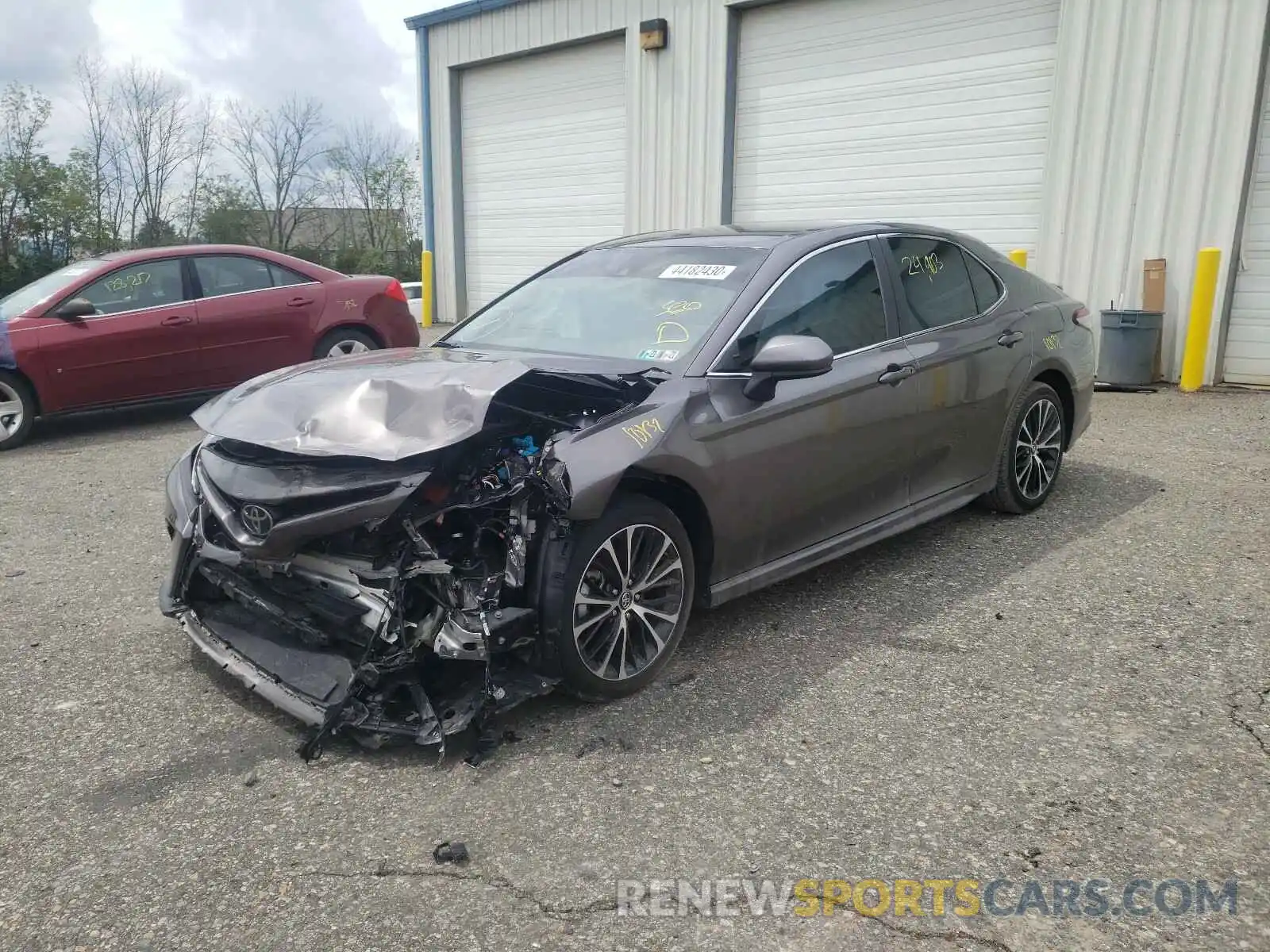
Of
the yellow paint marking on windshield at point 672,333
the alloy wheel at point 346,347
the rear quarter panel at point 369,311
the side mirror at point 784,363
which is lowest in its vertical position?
the alloy wheel at point 346,347

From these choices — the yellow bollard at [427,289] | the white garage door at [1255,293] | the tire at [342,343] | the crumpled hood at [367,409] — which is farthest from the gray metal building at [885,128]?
the crumpled hood at [367,409]

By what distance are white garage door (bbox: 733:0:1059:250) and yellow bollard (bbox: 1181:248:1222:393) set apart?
1.75 m

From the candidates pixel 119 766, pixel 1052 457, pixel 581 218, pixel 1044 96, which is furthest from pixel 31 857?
pixel 581 218

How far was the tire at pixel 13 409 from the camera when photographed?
25.8 ft

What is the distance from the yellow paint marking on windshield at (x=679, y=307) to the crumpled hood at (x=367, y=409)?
2.53ft

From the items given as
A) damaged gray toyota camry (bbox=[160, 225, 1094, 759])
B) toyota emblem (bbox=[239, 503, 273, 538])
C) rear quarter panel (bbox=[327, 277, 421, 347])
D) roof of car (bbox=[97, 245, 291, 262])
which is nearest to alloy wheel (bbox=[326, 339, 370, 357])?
rear quarter panel (bbox=[327, 277, 421, 347])

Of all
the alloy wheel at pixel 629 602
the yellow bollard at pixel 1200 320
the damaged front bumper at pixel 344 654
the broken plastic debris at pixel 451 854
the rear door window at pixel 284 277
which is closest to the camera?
the broken plastic debris at pixel 451 854

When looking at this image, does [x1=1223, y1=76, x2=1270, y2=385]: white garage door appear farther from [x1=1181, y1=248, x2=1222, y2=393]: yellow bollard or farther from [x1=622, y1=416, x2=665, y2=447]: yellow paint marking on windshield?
[x1=622, y1=416, x2=665, y2=447]: yellow paint marking on windshield

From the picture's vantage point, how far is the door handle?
14.5ft

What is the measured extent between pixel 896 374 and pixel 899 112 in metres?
8.17

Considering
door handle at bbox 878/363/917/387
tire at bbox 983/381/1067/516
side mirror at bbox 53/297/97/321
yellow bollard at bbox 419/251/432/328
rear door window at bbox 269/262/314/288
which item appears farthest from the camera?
yellow bollard at bbox 419/251/432/328

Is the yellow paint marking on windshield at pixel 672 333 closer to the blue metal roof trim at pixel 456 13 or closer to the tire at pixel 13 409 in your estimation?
the tire at pixel 13 409

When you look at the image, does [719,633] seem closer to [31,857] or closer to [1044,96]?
[31,857]

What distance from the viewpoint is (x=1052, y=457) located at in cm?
578
